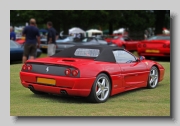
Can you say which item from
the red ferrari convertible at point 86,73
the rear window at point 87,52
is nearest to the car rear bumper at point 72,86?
the red ferrari convertible at point 86,73

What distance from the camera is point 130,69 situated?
709 cm

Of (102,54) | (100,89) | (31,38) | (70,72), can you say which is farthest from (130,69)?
(31,38)

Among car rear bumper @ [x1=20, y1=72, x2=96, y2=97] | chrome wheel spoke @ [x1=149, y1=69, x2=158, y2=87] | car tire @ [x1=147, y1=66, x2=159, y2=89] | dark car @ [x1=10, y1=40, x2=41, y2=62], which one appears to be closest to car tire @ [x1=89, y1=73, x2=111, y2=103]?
car rear bumper @ [x1=20, y1=72, x2=96, y2=97]

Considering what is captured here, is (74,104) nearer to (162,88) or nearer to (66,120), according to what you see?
(66,120)

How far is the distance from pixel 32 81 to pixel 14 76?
279 cm

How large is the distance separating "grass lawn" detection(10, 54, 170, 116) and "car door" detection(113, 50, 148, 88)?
255 millimetres

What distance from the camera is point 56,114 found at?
5.11 m

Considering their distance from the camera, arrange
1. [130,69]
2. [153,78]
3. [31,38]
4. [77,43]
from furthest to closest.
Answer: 1. [77,43]
2. [31,38]
3. [153,78]
4. [130,69]

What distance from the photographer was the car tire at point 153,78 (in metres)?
7.93

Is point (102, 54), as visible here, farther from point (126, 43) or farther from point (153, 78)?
point (126, 43)

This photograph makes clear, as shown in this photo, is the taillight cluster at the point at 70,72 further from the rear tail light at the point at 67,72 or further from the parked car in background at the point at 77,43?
the parked car in background at the point at 77,43

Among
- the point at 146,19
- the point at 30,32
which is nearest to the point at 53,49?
the point at 30,32

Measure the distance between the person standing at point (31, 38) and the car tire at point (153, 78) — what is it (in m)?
4.87

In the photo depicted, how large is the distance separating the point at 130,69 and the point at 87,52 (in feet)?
3.30
